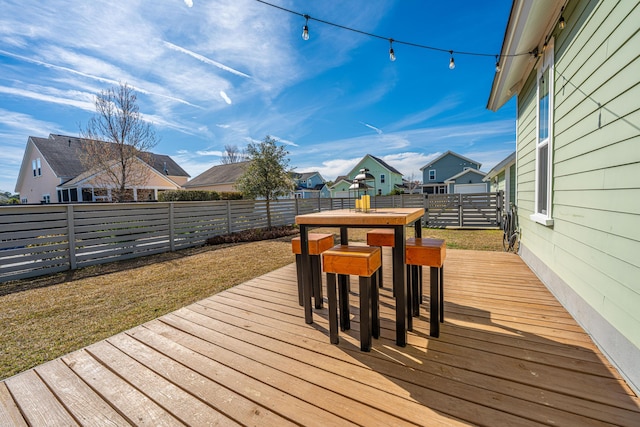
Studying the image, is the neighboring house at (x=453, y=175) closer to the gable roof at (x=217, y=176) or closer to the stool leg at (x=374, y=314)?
the gable roof at (x=217, y=176)

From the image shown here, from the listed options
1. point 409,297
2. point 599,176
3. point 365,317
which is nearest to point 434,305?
point 409,297

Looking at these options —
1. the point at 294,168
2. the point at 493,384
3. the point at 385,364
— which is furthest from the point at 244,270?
the point at 294,168

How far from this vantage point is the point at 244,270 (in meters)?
4.61

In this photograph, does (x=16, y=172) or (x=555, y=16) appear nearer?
(x=555, y=16)

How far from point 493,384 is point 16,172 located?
3114cm

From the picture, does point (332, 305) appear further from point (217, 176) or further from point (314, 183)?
point (314, 183)

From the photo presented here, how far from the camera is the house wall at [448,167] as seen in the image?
24.9 m

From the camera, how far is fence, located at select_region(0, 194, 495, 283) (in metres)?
4.40

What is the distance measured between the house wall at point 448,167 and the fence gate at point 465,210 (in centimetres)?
1737

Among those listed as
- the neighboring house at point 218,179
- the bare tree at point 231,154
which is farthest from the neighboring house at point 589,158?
the bare tree at point 231,154

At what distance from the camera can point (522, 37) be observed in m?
2.90

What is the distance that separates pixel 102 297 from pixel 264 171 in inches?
269

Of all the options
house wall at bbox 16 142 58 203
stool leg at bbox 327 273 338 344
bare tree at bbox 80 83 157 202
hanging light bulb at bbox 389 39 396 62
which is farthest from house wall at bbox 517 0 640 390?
house wall at bbox 16 142 58 203

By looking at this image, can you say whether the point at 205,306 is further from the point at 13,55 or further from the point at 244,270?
the point at 13,55
